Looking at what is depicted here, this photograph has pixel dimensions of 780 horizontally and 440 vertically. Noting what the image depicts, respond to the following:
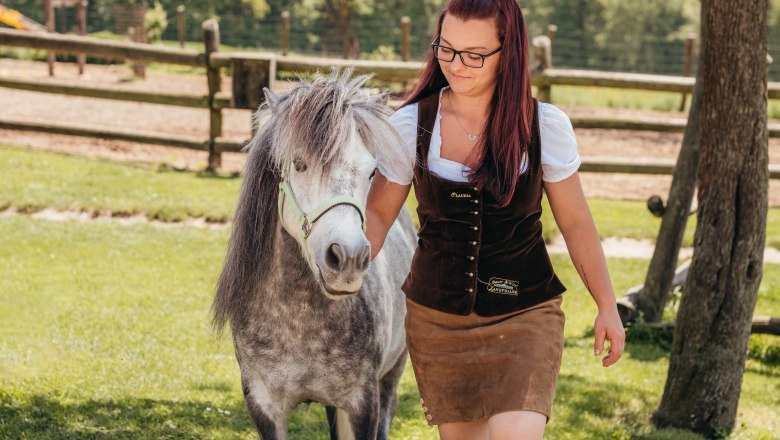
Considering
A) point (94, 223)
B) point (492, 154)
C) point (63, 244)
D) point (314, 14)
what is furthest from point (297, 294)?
point (314, 14)

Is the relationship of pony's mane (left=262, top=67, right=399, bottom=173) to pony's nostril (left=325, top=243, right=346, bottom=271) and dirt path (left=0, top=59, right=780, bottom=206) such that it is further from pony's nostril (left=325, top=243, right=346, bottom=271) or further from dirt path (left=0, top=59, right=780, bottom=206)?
Result: dirt path (left=0, top=59, right=780, bottom=206)

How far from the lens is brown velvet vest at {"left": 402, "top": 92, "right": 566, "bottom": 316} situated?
249 cm

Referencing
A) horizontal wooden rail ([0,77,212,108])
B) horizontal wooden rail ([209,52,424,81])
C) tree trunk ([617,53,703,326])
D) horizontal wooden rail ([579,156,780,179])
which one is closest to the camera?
tree trunk ([617,53,703,326])

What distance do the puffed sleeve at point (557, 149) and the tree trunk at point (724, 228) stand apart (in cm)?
224

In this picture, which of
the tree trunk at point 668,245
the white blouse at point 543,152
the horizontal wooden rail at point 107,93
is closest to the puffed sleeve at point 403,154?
the white blouse at point 543,152

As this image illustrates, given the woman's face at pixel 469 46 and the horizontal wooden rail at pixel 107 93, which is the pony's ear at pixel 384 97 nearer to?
the woman's face at pixel 469 46

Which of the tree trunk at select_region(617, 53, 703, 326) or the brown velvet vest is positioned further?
the tree trunk at select_region(617, 53, 703, 326)

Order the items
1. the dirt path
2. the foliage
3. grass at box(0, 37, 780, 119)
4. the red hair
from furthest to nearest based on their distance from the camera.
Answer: the foliage < grass at box(0, 37, 780, 119) < the dirt path < the red hair

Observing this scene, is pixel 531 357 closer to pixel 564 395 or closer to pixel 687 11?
pixel 564 395

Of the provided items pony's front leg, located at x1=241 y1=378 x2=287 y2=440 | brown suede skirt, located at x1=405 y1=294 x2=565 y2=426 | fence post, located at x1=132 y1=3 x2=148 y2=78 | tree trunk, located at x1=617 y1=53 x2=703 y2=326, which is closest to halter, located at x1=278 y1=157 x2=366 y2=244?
brown suede skirt, located at x1=405 y1=294 x2=565 y2=426

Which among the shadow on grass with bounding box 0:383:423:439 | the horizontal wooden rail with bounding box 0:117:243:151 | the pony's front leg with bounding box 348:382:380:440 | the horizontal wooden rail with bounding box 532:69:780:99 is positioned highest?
the horizontal wooden rail with bounding box 532:69:780:99

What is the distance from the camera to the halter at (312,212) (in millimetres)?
2471

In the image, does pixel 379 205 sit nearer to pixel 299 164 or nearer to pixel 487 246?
pixel 299 164

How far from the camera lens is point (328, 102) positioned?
2648mm
